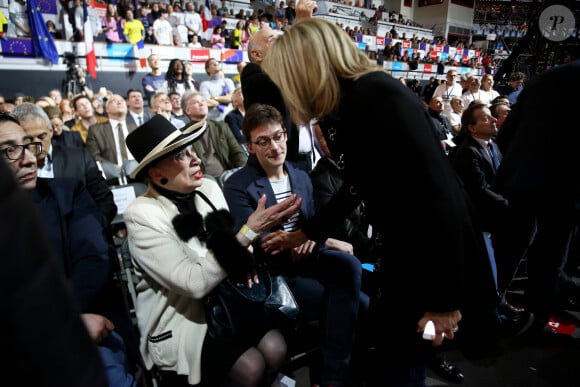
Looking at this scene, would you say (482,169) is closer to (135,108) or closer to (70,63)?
(135,108)

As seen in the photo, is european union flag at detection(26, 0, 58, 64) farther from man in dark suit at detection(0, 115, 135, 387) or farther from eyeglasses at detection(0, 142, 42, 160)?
eyeglasses at detection(0, 142, 42, 160)

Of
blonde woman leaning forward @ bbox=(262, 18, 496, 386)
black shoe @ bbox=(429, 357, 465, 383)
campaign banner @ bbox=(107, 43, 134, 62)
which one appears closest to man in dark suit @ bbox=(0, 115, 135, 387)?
blonde woman leaning forward @ bbox=(262, 18, 496, 386)

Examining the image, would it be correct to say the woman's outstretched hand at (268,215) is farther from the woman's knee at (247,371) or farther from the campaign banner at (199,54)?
the campaign banner at (199,54)

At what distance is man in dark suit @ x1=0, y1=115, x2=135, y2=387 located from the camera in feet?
5.15

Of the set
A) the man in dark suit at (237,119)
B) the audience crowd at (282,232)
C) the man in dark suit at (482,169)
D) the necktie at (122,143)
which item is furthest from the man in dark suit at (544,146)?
the necktie at (122,143)

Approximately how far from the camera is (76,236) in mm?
1739

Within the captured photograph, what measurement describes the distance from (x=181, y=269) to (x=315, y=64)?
97cm

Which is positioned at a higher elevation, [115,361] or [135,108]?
[135,108]

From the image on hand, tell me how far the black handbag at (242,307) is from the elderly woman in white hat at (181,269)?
4 cm

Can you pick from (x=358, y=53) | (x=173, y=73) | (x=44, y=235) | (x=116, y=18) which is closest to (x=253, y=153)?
(x=358, y=53)

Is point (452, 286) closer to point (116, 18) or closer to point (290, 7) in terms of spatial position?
point (116, 18)

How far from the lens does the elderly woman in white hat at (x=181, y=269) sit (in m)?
1.53

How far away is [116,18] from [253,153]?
32.9ft

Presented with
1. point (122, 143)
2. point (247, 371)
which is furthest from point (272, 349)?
point (122, 143)
